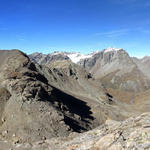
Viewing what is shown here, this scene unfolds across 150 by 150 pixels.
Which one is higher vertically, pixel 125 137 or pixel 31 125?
pixel 125 137

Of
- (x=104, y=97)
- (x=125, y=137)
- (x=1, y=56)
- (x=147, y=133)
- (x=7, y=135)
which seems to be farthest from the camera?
(x=104, y=97)

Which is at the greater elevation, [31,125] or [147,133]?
[147,133]

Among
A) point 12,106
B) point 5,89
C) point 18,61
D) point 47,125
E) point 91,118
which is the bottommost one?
point 91,118

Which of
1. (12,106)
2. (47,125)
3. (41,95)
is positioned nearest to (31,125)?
(47,125)

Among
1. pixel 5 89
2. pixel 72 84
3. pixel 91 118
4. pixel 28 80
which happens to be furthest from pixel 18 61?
pixel 72 84

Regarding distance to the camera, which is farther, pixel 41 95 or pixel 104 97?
pixel 104 97

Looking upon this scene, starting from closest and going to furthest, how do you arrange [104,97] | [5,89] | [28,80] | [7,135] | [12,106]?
[7,135], [12,106], [5,89], [28,80], [104,97]

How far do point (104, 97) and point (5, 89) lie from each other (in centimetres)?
6597

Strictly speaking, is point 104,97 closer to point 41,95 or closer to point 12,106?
point 41,95

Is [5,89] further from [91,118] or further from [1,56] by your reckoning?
[1,56]

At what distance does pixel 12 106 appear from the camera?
38875 mm

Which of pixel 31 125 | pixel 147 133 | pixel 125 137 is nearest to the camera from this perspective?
pixel 147 133

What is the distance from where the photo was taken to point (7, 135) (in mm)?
32656

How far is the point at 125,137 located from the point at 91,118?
147 feet
